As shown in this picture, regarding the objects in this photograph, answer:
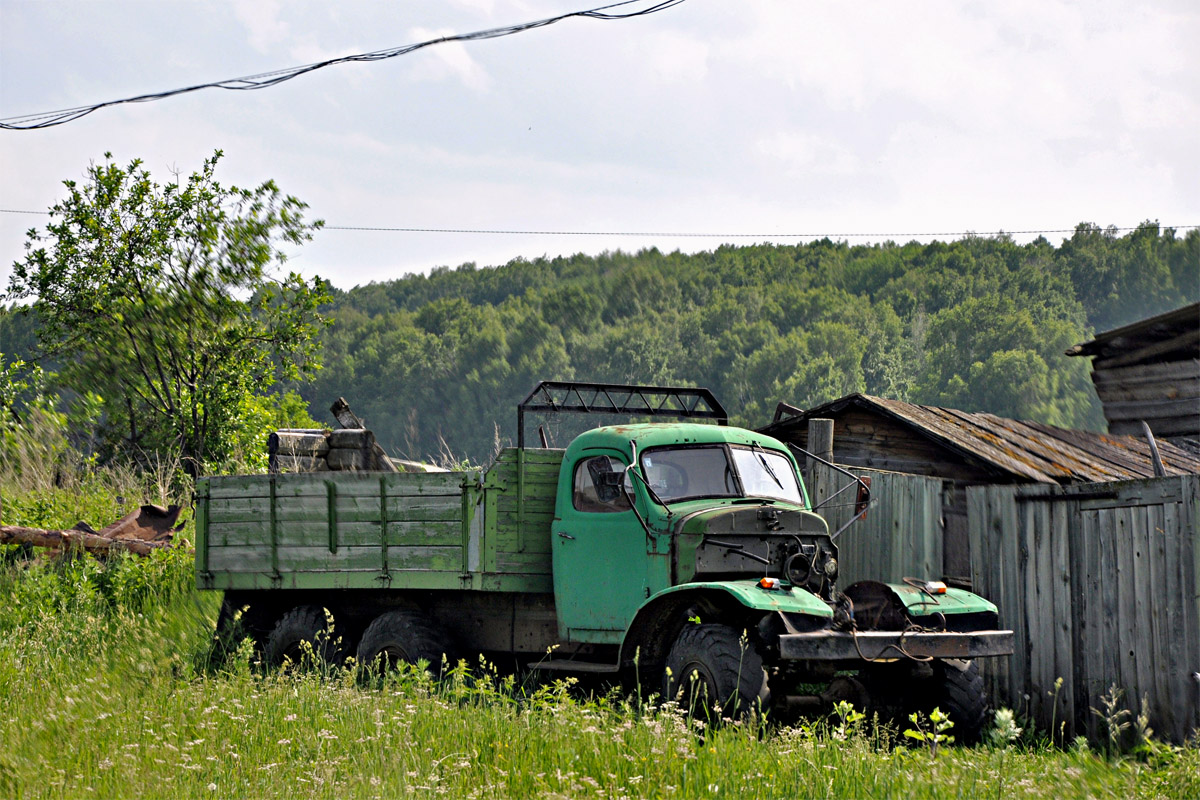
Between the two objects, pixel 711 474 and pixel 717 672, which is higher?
pixel 711 474

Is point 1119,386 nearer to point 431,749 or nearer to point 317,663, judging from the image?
point 317,663

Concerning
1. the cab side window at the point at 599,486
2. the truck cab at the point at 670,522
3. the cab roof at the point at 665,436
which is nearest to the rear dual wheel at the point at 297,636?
the truck cab at the point at 670,522

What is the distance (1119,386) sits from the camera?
19734mm

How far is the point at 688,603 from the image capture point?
8172 mm

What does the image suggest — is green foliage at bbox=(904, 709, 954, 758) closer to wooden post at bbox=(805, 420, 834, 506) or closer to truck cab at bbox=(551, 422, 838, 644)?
truck cab at bbox=(551, 422, 838, 644)

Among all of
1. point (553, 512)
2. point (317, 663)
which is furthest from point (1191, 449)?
point (317, 663)

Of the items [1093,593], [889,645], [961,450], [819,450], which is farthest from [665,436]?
[961,450]

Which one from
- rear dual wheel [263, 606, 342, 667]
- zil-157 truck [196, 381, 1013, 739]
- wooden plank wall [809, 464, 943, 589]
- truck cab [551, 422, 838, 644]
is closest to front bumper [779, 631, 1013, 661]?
zil-157 truck [196, 381, 1013, 739]

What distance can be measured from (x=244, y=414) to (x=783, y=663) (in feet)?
54.3

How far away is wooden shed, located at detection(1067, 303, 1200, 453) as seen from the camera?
60.4ft

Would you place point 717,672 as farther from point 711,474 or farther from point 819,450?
point 819,450

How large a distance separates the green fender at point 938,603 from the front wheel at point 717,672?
1.46 m

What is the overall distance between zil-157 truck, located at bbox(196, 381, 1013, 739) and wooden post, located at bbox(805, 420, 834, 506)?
3.57ft

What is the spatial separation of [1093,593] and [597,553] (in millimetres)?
3834
